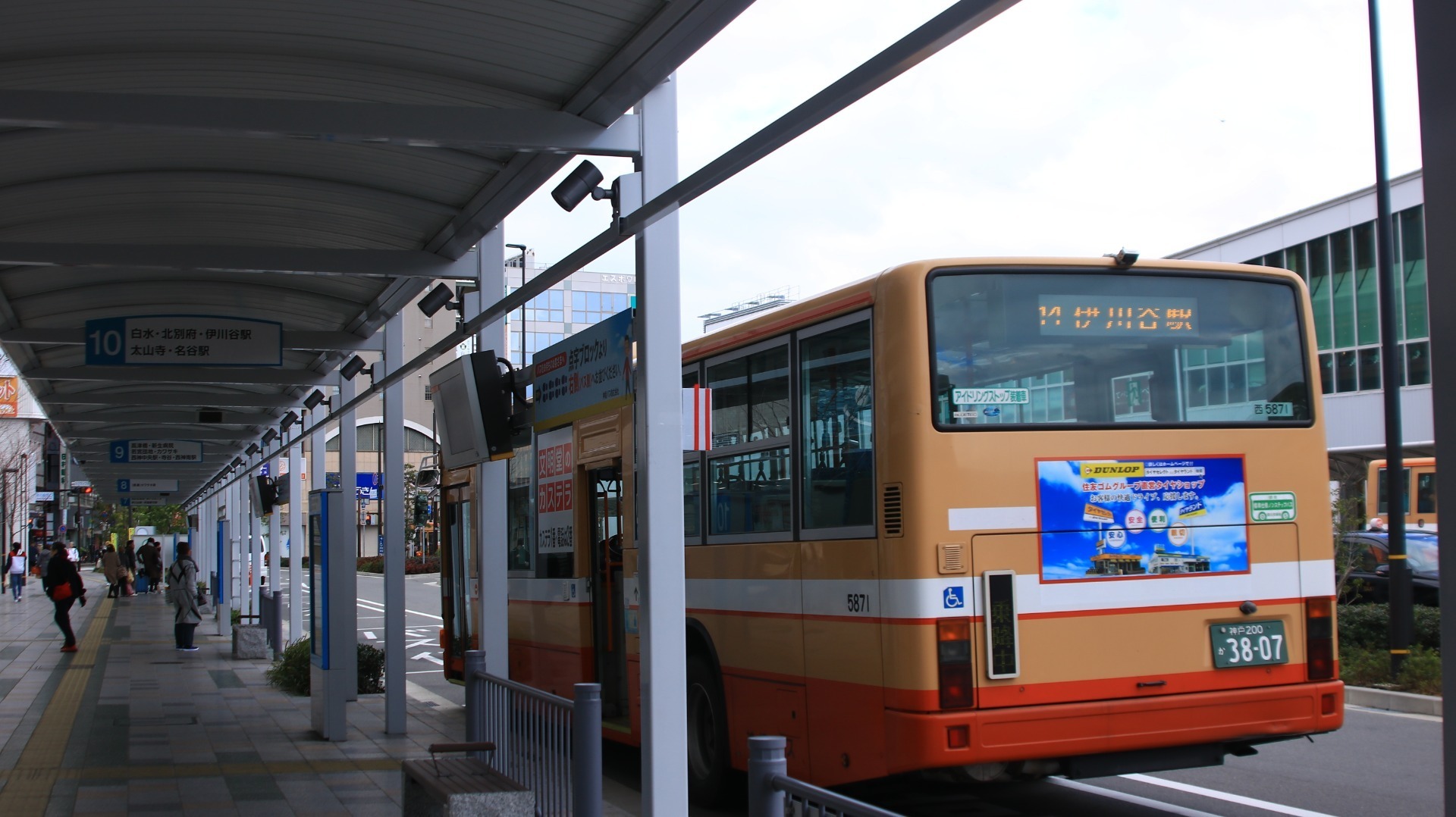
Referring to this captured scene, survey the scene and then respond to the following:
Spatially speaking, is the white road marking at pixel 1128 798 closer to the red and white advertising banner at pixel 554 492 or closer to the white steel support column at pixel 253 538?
the red and white advertising banner at pixel 554 492

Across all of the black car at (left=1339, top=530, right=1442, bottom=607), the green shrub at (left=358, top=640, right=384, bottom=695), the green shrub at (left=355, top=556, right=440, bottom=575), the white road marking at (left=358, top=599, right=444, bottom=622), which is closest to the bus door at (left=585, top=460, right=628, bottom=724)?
the green shrub at (left=358, top=640, right=384, bottom=695)

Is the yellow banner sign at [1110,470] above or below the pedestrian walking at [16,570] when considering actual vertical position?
above

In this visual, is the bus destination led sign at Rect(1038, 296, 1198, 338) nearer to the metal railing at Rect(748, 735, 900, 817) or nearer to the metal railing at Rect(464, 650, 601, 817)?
the metal railing at Rect(464, 650, 601, 817)

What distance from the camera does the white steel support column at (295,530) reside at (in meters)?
21.0

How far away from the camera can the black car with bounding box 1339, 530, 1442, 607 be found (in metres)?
18.0

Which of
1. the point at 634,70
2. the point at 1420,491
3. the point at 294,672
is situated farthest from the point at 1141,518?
the point at 1420,491


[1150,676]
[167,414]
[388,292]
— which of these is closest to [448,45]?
[1150,676]

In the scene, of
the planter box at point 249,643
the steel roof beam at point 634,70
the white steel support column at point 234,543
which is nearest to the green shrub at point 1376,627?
the steel roof beam at point 634,70

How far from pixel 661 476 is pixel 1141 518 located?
2.84m

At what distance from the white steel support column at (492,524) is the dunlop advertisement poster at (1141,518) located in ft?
12.7

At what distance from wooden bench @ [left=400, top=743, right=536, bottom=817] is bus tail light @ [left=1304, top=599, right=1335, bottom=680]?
14.6 feet

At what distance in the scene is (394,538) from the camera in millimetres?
11891

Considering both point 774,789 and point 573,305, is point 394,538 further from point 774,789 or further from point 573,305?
point 573,305

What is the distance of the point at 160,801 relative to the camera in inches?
363
